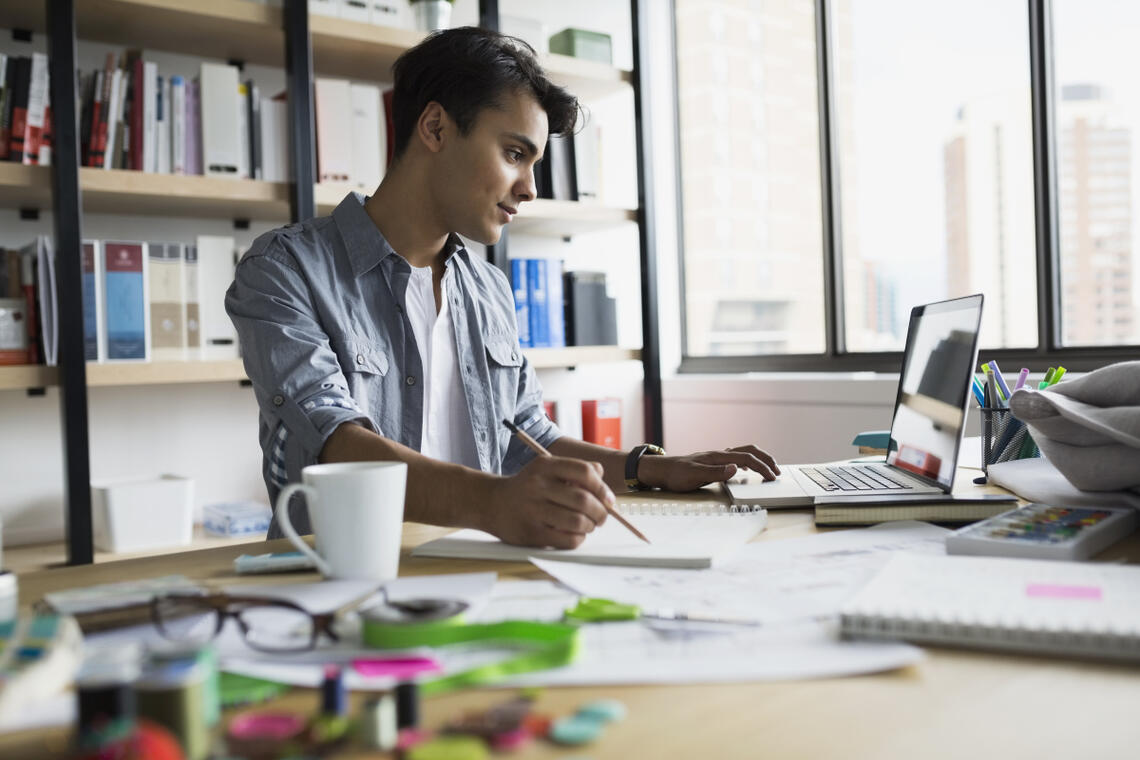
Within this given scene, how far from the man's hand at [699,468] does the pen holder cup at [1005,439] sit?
31cm

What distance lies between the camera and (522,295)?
9.00ft

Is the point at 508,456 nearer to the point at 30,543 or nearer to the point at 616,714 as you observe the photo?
the point at 616,714

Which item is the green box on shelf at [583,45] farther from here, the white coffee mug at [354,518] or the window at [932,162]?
the white coffee mug at [354,518]

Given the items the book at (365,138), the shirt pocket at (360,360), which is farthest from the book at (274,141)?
the shirt pocket at (360,360)

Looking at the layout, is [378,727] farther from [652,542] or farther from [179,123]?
[179,123]

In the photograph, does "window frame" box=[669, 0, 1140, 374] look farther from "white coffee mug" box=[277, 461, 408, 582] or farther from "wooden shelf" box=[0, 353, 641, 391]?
"white coffee mug" box=[277, 461, 408, 582]

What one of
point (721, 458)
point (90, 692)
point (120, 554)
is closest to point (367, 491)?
point (90, 692)

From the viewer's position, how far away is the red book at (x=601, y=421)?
2957 mm

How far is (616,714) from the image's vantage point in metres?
0.49

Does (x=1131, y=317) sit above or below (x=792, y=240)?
below

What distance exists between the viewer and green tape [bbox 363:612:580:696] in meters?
0.56

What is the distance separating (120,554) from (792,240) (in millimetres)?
2327

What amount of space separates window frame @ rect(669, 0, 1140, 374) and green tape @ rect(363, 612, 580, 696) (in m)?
2.17

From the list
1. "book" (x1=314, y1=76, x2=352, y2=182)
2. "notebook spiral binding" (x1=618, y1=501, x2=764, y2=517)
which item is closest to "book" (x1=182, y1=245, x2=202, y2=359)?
"book" (x1=314, y1=76, x2=352, y2=182)
